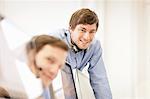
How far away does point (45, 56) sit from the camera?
2.33 ft

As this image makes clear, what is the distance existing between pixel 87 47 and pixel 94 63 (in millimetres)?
85

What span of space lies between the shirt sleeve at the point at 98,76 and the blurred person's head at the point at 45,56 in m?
0.23

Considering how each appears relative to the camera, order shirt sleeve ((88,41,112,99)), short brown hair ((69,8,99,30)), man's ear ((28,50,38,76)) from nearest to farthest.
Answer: man's ear ((28,50,38,76))
short brown hair ((69,8,99,30))
shirt sleeve ((88,41,112,99))

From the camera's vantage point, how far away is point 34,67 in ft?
2.33

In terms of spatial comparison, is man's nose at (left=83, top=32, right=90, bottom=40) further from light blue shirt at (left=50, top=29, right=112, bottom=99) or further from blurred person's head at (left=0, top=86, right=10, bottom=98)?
blurred person's head at (left=0, top=86, right=10, bottom=98)

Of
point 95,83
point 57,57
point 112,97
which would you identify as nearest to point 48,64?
point 57,57

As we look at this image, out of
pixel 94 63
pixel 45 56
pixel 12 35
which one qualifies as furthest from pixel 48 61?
pixel 94 63

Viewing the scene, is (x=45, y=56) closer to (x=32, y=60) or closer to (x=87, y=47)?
(x=32, y=60)

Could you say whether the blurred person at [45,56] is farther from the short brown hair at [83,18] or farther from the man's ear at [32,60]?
the short brown hair at [83,18]

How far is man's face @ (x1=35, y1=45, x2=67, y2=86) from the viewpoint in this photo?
0.71 m

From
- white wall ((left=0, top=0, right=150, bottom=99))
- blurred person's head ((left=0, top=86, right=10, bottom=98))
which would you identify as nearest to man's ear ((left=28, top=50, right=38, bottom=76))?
blurred person's head ((left=0, top=86, right=10, bottom=98))

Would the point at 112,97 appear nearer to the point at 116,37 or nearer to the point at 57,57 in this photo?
the point at 116,37

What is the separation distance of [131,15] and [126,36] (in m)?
0.09

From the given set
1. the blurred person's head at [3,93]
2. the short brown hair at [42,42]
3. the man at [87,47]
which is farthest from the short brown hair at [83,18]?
the blurred person's head at [3,93]
